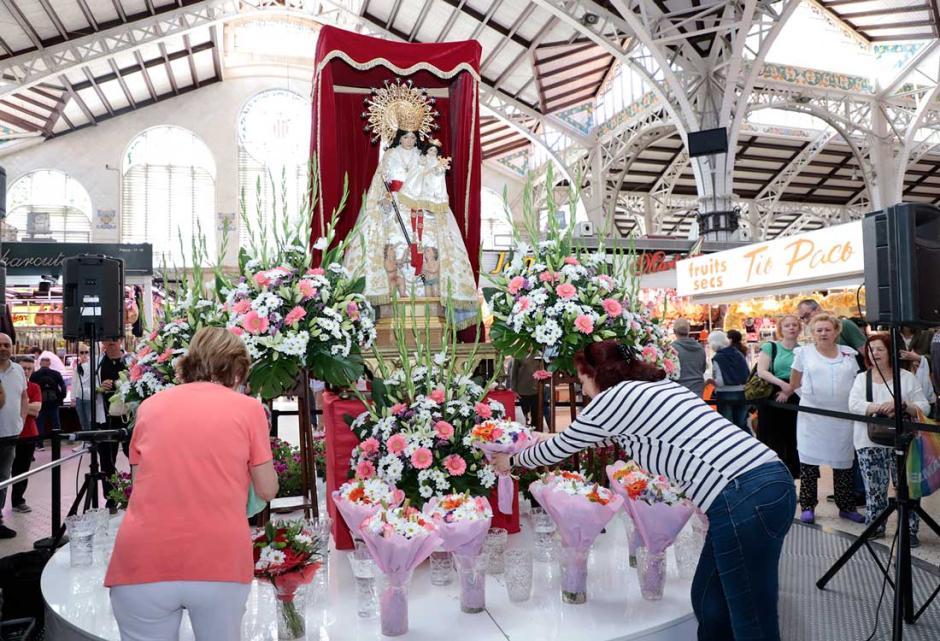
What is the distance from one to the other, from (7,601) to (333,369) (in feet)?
5.90

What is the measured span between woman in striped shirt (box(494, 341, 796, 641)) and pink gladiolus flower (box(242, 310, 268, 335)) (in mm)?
1290

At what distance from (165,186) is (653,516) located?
18218mm

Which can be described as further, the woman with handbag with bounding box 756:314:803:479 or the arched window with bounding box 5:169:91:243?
the arched window with bounding box 5:169:91:243

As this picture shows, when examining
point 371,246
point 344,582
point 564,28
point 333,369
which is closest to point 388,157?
point 371,246

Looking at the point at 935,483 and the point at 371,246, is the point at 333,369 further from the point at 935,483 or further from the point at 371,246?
the point at 935,483

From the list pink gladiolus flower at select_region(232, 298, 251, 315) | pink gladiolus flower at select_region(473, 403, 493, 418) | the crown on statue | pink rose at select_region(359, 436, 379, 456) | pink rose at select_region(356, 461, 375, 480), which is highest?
the crown on statue

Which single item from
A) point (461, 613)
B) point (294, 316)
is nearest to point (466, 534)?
point (461, 613)

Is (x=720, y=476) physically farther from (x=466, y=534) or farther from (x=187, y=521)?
(x=187, y=521)

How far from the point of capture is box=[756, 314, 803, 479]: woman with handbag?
4926 mm

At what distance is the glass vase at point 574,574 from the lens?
2.54 m

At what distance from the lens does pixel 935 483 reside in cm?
379

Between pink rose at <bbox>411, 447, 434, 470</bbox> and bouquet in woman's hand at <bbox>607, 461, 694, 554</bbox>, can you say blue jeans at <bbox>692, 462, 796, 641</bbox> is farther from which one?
pink rose at <bbox>411, 447, 434, 470</bbox>

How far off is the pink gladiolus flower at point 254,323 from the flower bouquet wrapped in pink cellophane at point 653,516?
145 centimetres

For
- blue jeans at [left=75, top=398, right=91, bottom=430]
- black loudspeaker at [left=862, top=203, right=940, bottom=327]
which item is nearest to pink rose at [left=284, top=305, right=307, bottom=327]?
black loudspeaker at [left=862, top=203, right=940, bottom=327]
